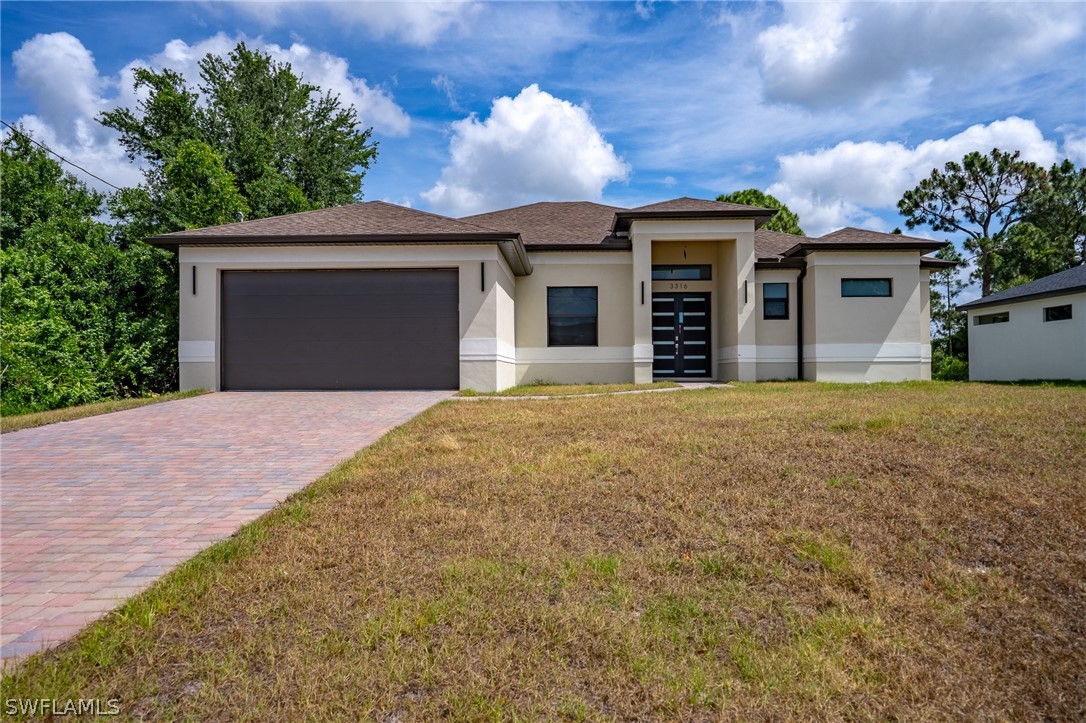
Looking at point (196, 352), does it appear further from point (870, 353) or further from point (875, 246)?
point (875, 246)

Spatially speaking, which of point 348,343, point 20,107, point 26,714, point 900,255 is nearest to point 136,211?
point 20,107

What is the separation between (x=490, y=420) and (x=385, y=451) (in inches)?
88.5

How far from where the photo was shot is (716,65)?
37.2 ft

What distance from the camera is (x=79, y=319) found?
14.6m

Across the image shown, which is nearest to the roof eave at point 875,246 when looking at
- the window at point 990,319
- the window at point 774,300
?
the window at point 774,300

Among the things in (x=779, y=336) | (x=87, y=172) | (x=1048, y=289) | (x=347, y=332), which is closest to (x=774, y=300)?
(x=779, y=336)

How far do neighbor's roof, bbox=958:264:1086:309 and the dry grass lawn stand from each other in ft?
53.9

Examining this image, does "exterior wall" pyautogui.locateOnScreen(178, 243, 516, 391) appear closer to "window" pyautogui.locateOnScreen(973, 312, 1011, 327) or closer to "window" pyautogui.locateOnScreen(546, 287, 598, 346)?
"window" pyautogui.locateOnScreen(546, 287, 598, 346)

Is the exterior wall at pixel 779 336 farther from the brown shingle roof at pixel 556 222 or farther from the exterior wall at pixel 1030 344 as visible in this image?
the exterior wall at pixel 1030 344

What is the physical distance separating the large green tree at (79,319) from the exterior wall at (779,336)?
56.9ft

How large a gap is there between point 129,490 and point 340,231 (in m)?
9.24

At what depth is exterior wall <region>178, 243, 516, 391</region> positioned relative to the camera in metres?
13.0

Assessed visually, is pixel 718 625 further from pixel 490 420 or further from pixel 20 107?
pixel 20 107

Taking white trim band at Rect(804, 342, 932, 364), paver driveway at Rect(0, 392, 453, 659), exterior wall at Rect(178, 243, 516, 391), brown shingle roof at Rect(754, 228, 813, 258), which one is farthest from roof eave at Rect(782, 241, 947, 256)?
paver driveway at Rect(0, 392, 453, 659)
